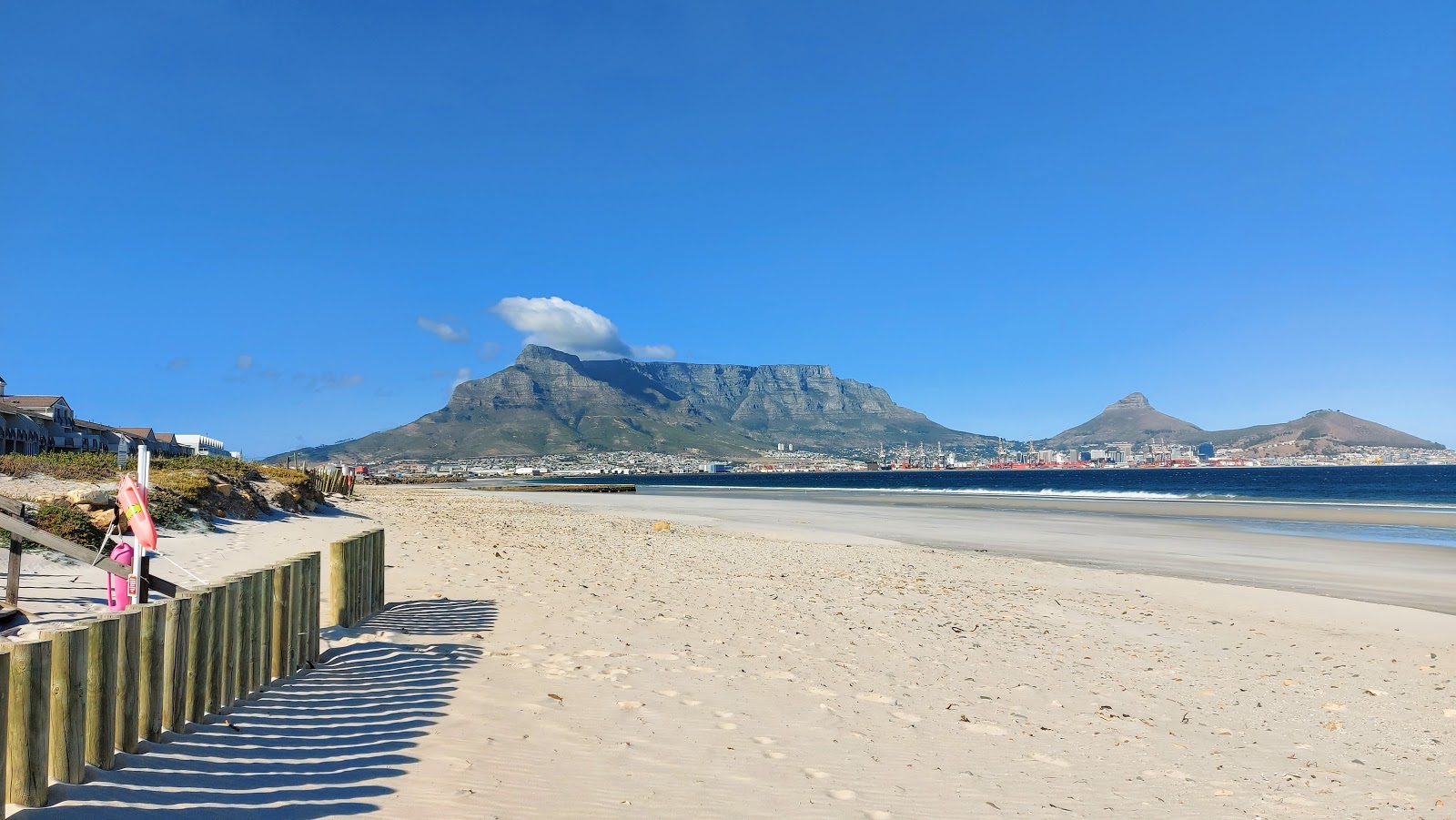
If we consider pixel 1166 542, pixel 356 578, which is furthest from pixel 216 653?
pixel 1166 542

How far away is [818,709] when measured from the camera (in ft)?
23.0

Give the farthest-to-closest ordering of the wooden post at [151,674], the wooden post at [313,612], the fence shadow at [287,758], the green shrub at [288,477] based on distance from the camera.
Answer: the green shrub at [288,477], the wooden post at [313,612], the wooden post at [151,674], the fence shadow at [287,758]

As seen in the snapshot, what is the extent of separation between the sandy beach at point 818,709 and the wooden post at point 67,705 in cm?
14

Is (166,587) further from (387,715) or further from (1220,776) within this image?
(1220,776)

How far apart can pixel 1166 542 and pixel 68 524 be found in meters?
28.6

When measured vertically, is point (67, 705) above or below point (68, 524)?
below

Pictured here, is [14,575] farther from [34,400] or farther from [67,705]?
[34,400]

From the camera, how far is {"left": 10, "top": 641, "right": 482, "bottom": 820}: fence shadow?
3.95m

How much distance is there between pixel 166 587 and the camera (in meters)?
6.73

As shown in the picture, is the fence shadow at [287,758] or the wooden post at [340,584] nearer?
the fence shadow at [287,758]

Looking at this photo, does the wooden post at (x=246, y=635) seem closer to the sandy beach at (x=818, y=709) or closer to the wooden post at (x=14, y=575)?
the sandy beach at (x=818, y=709)

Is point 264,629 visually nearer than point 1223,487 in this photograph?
Yes

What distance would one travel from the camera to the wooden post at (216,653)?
5.23 m

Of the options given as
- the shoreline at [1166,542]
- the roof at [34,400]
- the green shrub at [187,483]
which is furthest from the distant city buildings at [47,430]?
the shoreline at [1166,542]
